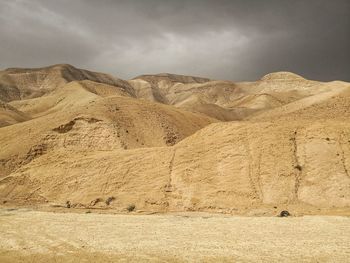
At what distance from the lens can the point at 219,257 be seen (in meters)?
14.1

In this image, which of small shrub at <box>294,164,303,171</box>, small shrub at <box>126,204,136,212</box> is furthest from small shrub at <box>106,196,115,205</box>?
small shrub at <box>294,164,303,171</box>

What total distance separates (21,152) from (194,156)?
17.7m

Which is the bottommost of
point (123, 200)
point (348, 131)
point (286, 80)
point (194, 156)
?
point (123, 200)

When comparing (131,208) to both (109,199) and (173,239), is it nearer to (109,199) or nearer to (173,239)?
(109,199)

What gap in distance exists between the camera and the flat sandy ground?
14312 mm

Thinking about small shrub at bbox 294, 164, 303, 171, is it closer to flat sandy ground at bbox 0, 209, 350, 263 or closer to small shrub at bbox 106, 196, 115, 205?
flat sandy ground at bbox 0, 209, 350, 263

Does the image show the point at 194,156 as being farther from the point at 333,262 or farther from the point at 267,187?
the point at 333,262

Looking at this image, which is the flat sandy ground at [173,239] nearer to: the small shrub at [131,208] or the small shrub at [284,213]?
the small shrub at [284,213]

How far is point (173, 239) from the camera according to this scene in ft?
55.4

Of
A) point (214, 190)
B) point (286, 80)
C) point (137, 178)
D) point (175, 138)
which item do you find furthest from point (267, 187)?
point (286, 80)

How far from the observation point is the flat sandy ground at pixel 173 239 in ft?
47.0

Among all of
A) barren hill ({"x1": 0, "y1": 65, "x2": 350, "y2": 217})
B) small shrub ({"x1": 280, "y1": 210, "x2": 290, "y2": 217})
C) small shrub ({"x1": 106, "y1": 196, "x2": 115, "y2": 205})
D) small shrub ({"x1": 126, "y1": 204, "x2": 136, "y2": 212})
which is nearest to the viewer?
small shrub ({"x1": 280, "y1": 210, "x2": 290, "y2": 217})

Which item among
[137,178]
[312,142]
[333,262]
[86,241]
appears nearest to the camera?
[333,262]

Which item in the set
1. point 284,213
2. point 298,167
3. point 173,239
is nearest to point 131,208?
point 284,213
